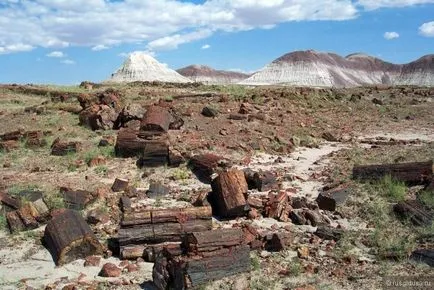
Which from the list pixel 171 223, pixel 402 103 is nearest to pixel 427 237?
pixel 171 223

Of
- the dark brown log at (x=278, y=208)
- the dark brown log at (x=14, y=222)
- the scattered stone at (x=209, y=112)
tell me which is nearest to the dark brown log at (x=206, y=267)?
the dark brown log at (x=278, y=208)

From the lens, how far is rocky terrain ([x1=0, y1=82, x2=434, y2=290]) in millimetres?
5441

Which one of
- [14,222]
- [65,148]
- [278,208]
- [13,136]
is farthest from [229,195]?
[13,136]

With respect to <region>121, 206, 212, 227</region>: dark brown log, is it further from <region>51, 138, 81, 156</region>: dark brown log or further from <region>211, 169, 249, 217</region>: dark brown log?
<region>51, 138, 81, 156</region>: dark brown log

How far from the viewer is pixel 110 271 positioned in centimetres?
556

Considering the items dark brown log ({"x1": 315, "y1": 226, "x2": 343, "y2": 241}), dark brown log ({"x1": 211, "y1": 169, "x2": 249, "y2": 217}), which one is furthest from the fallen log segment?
dark brown log ({"x1": 315, "y1": 226, "x2": 343, "y2": 241})

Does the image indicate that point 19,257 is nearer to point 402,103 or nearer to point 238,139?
point 238,139

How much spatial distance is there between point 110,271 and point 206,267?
121 centimetres

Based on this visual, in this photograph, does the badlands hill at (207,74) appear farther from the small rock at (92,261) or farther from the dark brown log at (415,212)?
the small rock at (92,261)

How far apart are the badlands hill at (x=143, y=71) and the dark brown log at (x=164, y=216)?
221 ft

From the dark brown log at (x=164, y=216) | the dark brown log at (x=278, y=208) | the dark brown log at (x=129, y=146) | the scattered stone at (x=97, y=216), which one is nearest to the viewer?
the dark brown log at (x=164, y=216)

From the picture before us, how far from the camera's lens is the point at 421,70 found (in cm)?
9944

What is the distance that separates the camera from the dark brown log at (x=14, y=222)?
271 inches

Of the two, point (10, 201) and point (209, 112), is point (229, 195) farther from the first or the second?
point (209, 112)
